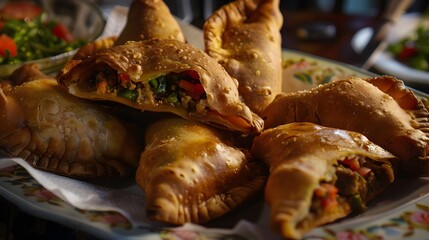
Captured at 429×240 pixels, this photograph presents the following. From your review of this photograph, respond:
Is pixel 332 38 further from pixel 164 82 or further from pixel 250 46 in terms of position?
pixel 164 82

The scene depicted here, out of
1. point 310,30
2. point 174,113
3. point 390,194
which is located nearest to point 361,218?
point 390,194

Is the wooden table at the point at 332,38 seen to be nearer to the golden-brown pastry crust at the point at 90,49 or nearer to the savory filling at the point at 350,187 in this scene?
the golden-brown pastry crust at the point at 90,49

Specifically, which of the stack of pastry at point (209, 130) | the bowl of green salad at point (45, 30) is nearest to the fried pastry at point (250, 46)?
the stack of pastry at point (209, 130)

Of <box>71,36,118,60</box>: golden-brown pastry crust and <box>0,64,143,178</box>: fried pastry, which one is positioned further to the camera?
<box>71,36,118,60</box>: golden-brown pastry crust

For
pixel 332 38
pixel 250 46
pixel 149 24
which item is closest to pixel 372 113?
pixel 250 46

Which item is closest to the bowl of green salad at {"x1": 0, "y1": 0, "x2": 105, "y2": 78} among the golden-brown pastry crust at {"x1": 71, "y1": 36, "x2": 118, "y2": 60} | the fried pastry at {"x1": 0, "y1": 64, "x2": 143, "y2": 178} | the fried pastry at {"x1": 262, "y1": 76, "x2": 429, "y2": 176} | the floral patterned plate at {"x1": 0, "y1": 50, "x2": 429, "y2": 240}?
the golden-brown pastry crust at {"x1": 71, "y1": 36, "x2": 118, "y2": 60}

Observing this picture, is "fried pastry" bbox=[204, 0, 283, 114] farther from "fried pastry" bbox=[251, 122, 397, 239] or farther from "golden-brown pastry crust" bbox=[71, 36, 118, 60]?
"golden-brown pastry crust" bbox=[71, 36, 118, 60]

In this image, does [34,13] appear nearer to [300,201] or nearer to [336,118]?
[336,118]
